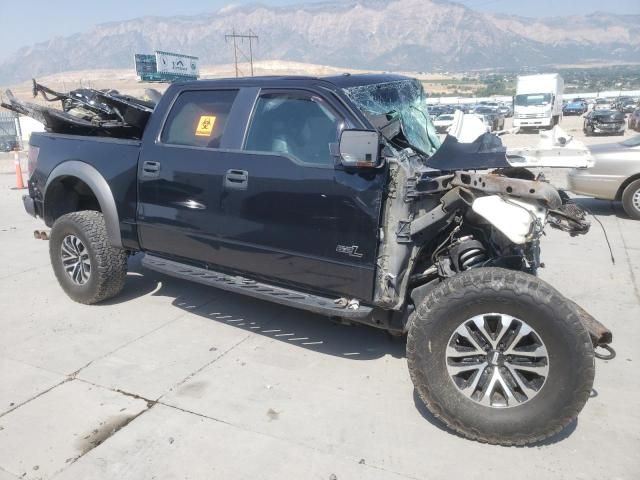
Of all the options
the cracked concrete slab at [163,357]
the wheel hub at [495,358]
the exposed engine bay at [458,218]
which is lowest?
the cracked concrete slab at [163,357]

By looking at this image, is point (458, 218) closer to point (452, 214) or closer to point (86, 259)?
point (452, 214)

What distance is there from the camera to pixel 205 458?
9.72ft

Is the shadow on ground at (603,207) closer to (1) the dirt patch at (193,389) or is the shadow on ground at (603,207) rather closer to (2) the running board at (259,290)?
(2) the running board at (259,290)

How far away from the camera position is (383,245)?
3377 millimetres

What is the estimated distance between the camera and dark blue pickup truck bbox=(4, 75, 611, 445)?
2.93 m

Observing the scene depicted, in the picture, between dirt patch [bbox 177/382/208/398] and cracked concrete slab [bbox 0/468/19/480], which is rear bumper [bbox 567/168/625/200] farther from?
cracked concrete slab [bbox 0/468/19/480]

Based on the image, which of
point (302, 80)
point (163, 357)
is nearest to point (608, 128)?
point (302, 80)

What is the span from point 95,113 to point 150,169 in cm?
200

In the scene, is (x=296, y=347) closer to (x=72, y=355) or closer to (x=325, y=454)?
(x=325, y=454)

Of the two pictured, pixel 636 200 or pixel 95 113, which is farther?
pixel 636 200

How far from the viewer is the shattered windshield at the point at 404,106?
3.73 m

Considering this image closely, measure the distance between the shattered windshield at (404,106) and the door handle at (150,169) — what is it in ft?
5.39

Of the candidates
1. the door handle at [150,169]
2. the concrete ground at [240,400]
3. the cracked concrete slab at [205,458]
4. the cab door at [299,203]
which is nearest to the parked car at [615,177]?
the concrete ground at [240,400]

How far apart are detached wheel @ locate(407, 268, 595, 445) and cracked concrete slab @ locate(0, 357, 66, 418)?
251 cm
